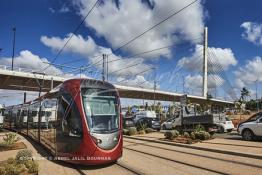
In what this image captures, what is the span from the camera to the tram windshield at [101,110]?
32.0 feet

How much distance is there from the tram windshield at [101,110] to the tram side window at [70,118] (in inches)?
13.9

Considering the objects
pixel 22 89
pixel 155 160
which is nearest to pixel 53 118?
pixel 155 160

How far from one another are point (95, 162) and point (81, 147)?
0.66 meters

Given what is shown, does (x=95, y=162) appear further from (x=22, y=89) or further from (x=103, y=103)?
(x=22, y=89)

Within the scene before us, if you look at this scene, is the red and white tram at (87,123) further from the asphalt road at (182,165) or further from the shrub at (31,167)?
the shrub at (31,167)

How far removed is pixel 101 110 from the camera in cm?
1012

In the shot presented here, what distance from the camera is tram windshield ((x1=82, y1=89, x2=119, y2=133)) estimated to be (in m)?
9.74

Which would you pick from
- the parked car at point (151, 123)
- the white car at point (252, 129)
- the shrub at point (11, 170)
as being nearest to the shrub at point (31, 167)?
the shrub at point (11, 170)

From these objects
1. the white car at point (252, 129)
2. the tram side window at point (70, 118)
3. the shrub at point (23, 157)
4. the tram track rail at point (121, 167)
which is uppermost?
the tram side window at point (70, 118)

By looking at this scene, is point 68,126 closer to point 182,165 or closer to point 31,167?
point 31,167

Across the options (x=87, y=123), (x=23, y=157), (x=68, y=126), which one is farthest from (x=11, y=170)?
(x=87, y=123)

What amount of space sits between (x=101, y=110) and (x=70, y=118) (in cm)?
108

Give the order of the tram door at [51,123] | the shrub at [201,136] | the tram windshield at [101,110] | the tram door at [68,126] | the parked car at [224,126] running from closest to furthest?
the tram door at [68,126], the tram windshield at [101,110], the tram door at [51,123], the shrub at [201,136], the parked car at [224,126]

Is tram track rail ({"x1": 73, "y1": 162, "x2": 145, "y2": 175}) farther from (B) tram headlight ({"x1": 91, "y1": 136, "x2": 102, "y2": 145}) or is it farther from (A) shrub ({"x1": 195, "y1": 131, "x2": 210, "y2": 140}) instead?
(A) shrub ({"x1": 195, "y1": 131, "x2": 210, "y2": 140})
